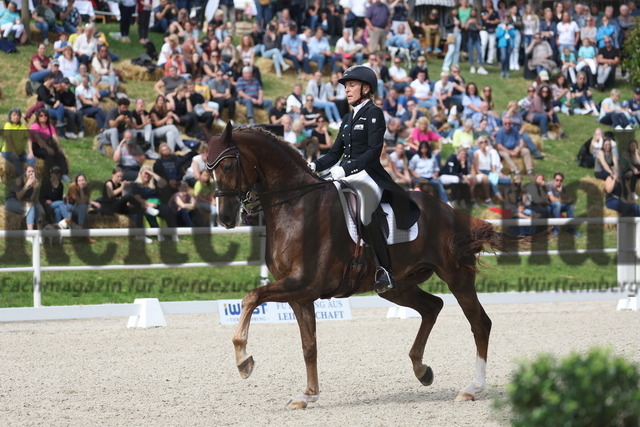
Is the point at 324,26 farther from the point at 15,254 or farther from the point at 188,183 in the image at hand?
the point at 15,254

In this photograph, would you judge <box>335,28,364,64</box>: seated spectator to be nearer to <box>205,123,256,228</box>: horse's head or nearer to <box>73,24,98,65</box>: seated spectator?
<box>73,24,98,65</box>: seated spectator

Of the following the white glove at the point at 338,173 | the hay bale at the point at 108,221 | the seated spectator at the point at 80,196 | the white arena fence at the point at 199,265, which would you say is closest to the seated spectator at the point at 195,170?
the hay bale at the point at 108,221

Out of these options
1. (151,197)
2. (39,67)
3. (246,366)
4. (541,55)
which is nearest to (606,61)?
(541,55)

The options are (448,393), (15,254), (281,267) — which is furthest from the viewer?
(15,254)

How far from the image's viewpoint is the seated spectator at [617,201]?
17.6 metres

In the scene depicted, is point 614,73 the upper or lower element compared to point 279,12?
lower

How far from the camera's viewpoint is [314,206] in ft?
26.2

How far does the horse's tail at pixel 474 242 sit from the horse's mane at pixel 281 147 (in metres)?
1.45

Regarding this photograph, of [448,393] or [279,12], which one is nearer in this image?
[448,393]

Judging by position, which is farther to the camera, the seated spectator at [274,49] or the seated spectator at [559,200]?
the seated spectator at [274,49]

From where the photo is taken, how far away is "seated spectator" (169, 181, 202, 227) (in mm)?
15180

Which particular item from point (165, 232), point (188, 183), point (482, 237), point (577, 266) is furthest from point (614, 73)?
point (482, 237)

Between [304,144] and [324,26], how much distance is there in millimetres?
9296

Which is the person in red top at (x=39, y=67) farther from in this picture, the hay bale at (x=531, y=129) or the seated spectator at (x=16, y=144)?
the hay bale at (x=531, y=129)
